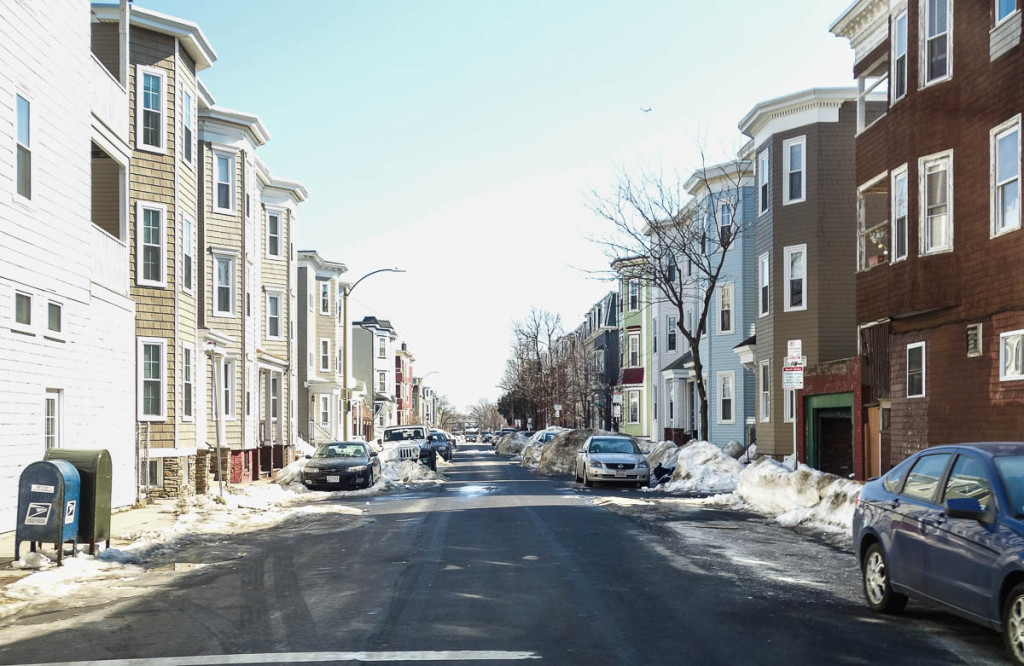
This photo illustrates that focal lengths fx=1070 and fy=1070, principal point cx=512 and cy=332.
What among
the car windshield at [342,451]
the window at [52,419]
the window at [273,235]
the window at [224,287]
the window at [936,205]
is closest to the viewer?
the window at [52,419]

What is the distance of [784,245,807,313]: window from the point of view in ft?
110

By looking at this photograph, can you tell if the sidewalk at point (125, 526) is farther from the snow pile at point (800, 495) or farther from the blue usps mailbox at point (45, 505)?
the snow pile at point (800, 495)

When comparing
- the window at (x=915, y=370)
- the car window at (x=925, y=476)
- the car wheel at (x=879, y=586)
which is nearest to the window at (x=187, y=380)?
the window at (x=915, y=370)

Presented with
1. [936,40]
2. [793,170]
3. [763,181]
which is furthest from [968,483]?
[763,181]

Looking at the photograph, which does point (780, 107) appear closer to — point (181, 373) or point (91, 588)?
point (181, 373)

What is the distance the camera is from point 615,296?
75312 millimetres

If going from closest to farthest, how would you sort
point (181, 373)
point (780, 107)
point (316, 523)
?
point (316, 523) → point (181, 373) → point (780, 107)

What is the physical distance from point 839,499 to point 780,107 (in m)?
18.3

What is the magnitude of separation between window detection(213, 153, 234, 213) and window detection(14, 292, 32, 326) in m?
17.8

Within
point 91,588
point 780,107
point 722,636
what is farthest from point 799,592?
point 780,107

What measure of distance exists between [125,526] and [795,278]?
891 inches

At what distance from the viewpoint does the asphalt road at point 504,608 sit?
7992 mm

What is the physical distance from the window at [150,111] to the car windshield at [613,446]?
566 inches

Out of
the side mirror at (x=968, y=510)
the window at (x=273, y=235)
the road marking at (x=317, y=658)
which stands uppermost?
the window at (x=273, y=235)
